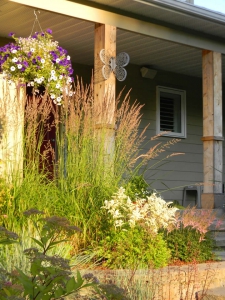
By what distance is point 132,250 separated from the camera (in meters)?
5.39

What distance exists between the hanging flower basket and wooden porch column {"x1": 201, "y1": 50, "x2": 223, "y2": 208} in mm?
2875

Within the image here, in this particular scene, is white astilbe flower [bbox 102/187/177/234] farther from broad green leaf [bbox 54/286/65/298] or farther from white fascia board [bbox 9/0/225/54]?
broad green leaf [bbox 54/286/65/298]

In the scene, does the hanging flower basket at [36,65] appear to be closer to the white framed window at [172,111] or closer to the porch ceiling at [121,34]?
the porch ceiling at [121,34]

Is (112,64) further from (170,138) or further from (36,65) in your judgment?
(170,138)

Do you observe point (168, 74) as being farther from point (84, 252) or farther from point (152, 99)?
point (84, 252)

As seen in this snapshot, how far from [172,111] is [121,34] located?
3.57 metres

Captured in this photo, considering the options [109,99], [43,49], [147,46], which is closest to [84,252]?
[109,99]

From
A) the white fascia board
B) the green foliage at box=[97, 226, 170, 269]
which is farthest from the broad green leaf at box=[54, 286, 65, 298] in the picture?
the white fascia board

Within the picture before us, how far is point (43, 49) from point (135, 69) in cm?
454

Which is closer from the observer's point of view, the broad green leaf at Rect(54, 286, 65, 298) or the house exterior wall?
the broad green leaf at Rect(54, 286, 65, 298)

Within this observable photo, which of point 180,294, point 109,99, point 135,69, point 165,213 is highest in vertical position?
point 135,69

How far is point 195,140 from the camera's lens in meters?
12.3

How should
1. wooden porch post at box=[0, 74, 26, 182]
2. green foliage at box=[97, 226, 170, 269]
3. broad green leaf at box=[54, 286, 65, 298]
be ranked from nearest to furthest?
1. broad green leaf at box=[54, 286, 65, 298]
2. green foliage at box=[97, 226, 170, 269]
3. wooden porch post at box=[0, 74, 26, 182]

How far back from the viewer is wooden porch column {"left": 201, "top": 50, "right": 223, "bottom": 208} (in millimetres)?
8867
